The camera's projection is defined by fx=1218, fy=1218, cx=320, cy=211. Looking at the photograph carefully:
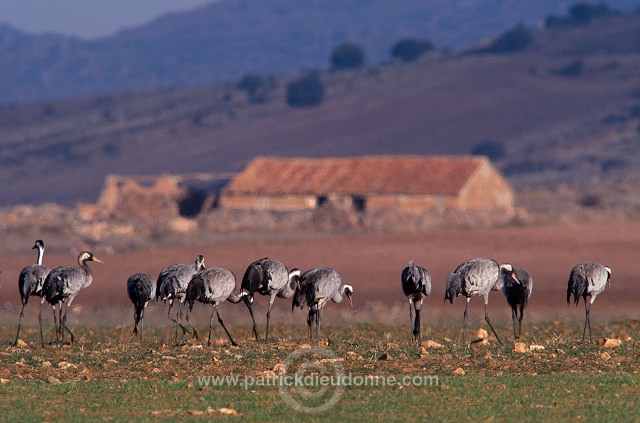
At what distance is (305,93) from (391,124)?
21.7 m

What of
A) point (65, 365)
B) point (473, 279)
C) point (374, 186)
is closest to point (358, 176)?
point (374, 186)

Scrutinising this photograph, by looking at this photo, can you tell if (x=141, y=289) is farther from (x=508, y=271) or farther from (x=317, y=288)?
Result: (x=508, y=271)

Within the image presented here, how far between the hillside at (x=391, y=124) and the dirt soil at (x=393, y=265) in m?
75.1

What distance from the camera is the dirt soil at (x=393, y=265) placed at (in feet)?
108

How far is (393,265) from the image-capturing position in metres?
44.6

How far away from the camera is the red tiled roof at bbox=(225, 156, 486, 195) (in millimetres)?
71812

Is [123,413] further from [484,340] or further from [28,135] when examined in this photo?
[28,135]

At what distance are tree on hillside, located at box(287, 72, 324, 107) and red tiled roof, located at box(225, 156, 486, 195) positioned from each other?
318 ft

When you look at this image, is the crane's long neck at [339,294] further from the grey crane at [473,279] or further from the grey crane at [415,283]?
the grey crane at [473,279]

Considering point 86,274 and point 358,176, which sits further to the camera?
point 358,176

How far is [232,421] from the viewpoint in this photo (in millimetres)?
16016

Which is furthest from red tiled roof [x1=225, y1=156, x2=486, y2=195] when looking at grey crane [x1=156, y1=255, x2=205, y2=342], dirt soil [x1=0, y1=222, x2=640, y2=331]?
grey crane [x1=156, y1=255, x2=205, y2=342]

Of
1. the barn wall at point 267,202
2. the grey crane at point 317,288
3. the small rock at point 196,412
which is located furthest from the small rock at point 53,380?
the barn wall at point 267,202

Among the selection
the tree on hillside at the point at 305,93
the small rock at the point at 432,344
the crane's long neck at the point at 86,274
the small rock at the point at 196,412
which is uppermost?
the tree on hillside at the point at 305,93
